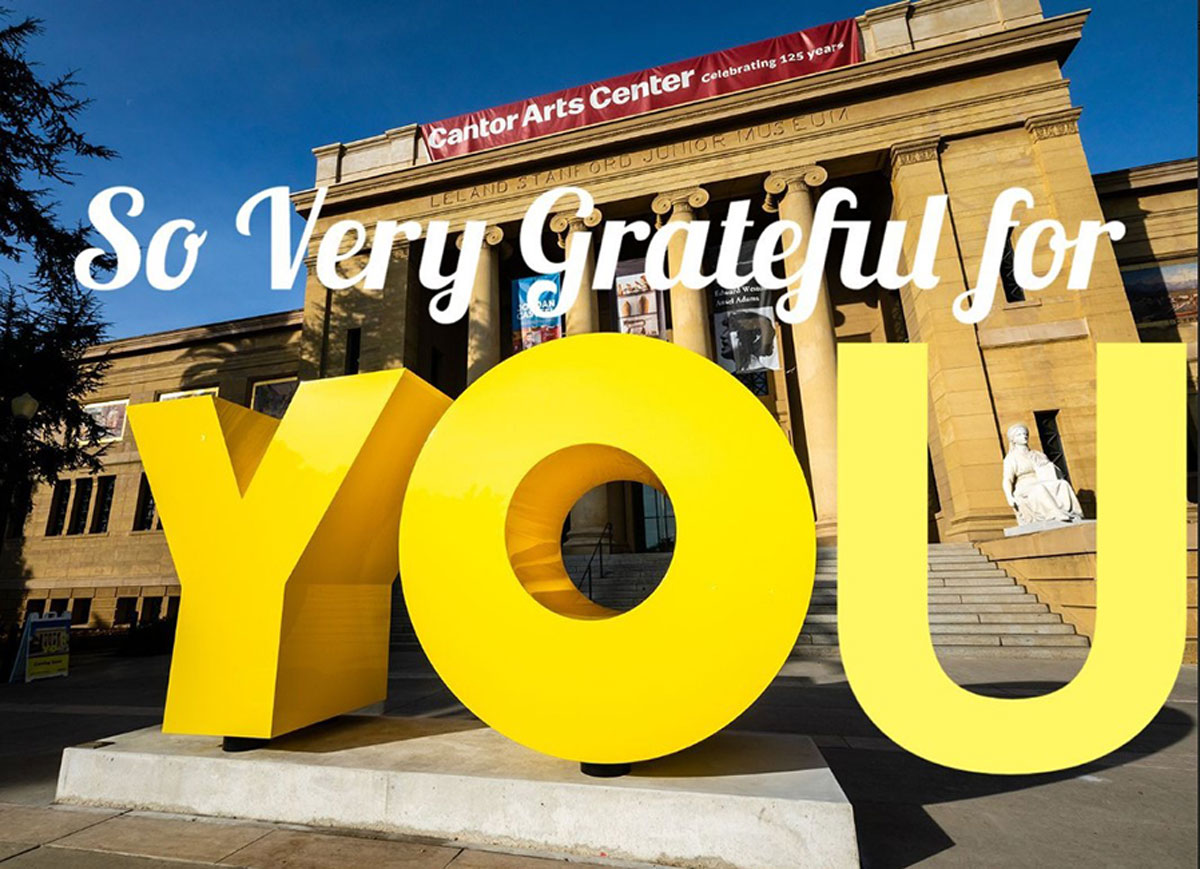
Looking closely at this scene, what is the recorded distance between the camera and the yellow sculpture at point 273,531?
402cm

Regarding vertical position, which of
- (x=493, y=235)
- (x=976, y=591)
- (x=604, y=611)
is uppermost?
(x=493, y=235)

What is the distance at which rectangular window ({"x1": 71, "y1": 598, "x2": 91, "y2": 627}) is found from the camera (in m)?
22.9

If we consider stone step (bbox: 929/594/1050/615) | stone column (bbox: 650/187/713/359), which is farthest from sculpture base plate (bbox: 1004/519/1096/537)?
stone column (bbox: 650/187/713/359)

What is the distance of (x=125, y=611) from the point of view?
22.6m

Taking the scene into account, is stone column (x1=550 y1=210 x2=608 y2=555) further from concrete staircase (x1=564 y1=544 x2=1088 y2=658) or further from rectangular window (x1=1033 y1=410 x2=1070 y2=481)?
rectangular window (x1=1033 y1=410 x2=1070 y2=481)

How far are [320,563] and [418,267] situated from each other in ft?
65.3

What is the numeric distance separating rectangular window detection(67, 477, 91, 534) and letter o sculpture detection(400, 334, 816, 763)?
29.8 metres

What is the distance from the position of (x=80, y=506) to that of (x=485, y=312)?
20.5 meters

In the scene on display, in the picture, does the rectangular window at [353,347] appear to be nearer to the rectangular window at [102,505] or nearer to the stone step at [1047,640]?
the rectangular window at [102,505]

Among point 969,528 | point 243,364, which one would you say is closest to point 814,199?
point 969,528

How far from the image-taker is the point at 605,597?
44.4 ft

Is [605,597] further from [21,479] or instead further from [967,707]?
[21,479]

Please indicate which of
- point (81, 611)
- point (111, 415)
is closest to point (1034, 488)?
point (81, 611)

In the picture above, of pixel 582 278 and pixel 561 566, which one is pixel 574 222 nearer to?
pixel 582 278
